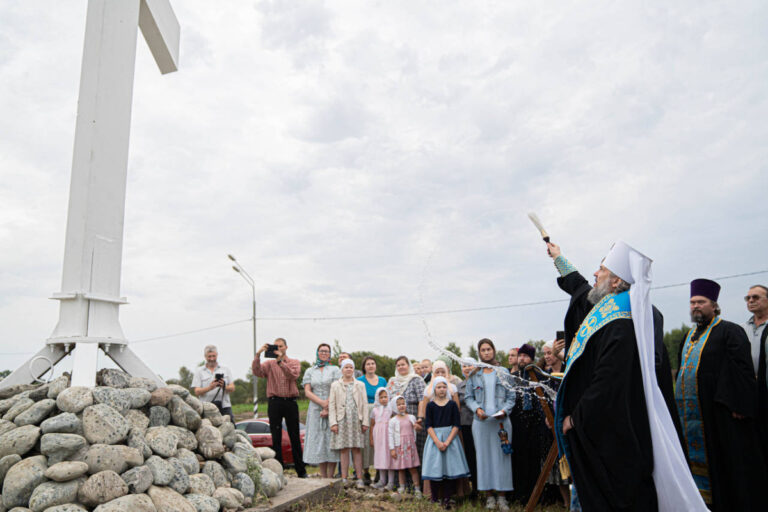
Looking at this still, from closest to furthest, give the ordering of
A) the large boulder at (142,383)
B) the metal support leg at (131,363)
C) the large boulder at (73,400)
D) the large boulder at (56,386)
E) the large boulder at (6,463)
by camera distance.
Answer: the large boulder at (6,463) < the large boulder at (73,400) < the large boulder at (56,386) < the large boulder at (142,383) < the metal support leg at (131,363)

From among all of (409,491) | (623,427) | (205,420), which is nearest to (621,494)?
(623,427)

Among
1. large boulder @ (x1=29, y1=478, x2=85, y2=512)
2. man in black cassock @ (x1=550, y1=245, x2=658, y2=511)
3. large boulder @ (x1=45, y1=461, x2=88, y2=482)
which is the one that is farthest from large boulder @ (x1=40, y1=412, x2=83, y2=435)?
man in black cassock @ (x1=550, y1=245, x2=658, y2=511)

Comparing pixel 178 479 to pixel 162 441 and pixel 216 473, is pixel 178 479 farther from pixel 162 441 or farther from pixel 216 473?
pixel 216 473

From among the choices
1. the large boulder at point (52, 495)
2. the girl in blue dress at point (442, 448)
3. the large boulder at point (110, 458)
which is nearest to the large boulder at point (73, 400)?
the large boulder at point (110, 458)

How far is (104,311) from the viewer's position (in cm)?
557

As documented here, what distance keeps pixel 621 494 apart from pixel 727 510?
89.9 inches

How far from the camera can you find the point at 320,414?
8.09 meters

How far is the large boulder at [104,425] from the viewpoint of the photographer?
A: 452 cm

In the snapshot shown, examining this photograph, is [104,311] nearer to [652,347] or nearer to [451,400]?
[451,400]

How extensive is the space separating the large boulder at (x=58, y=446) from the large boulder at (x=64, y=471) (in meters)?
0.12

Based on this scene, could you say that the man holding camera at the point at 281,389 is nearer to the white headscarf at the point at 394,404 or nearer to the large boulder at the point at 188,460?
the white headscarf at the point at 394,404

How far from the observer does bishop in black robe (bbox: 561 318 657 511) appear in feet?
11.2

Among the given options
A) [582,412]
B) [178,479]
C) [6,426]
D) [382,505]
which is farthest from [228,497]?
[582,412]

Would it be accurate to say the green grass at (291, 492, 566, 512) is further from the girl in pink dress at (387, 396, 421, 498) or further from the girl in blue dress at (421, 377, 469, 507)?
the girl in pink dress at (387, 396, 421, 498)
